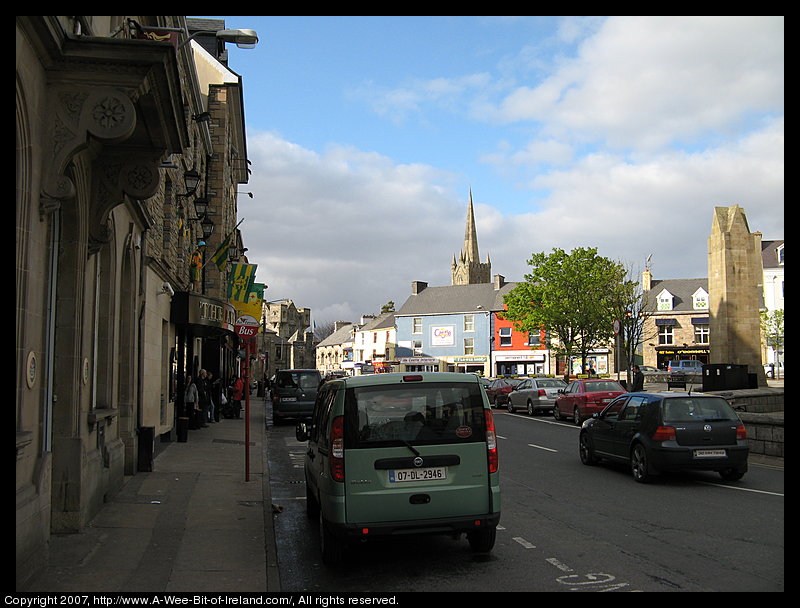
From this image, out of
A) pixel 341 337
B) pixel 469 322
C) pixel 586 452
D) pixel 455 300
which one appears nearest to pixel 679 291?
pixel 469 322

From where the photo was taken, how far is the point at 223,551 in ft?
25.2

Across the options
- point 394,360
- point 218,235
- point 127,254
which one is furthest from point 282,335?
point 127,254

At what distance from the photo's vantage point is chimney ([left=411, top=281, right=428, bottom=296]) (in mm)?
80250

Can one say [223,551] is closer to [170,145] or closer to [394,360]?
[170,145]

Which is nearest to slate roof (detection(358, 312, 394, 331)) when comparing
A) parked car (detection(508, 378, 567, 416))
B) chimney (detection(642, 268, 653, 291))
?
chimney (detection(642, 268, 653, 291))

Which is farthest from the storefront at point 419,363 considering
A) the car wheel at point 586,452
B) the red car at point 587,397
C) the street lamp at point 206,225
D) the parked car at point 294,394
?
the car wheel at point 586,452

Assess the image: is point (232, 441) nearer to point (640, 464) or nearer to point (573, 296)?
point (640, 464)

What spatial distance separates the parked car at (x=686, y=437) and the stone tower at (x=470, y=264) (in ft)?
364

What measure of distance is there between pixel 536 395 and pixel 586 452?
1504cm

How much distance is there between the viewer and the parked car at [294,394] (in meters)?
26.8

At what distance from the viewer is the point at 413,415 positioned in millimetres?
7055

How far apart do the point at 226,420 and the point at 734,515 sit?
2218cm

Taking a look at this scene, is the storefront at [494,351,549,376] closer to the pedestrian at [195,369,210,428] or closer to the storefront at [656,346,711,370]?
the storefront at [656,346,711,370]

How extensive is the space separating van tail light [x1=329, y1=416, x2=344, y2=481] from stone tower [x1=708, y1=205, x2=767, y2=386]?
2929 centimetres
